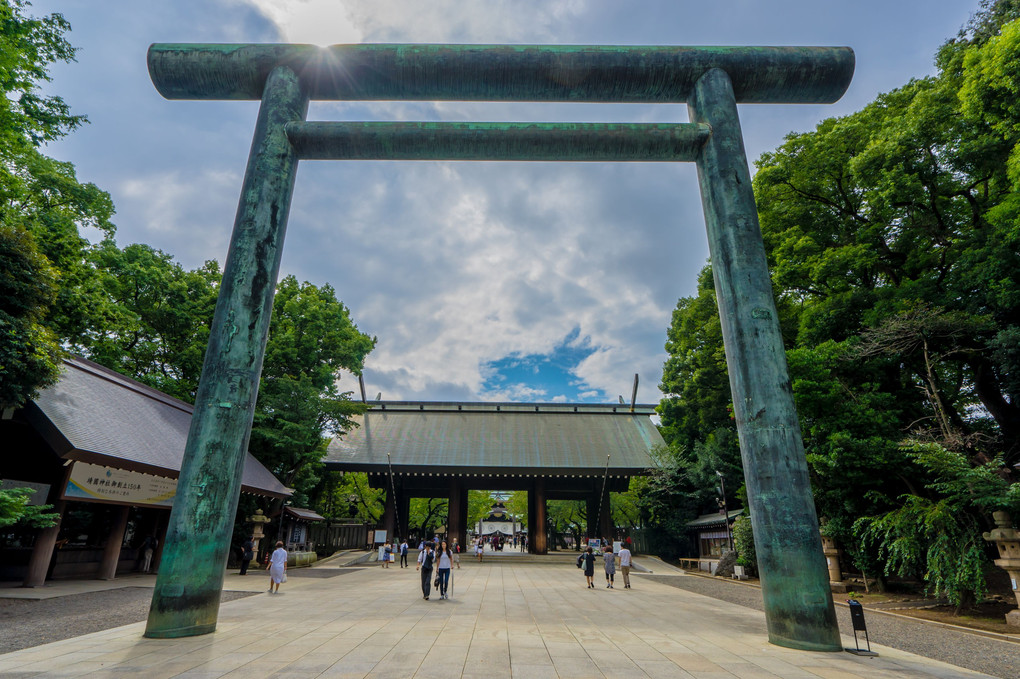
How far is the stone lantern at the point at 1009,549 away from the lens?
33.8 feet

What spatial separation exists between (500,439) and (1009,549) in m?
26.3

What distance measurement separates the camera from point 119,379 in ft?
57.6

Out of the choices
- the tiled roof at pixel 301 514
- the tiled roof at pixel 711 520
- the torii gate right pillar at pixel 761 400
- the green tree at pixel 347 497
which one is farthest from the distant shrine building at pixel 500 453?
the torii gate right pillar at pixel 761 400

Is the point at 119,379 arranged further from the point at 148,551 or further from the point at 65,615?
the point at 65,615

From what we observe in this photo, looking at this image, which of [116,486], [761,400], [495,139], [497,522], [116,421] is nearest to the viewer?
[761,400]

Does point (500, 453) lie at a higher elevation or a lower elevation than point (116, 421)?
higher

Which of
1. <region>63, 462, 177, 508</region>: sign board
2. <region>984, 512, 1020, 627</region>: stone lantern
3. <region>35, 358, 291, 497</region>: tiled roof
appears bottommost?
<region>984, 512, 1020, 627</region>: stone lantern

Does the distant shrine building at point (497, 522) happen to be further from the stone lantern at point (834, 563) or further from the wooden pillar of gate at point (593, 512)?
the stone lantern at point (834, 563)

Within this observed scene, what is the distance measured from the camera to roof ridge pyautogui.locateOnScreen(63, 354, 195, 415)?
52.9ft

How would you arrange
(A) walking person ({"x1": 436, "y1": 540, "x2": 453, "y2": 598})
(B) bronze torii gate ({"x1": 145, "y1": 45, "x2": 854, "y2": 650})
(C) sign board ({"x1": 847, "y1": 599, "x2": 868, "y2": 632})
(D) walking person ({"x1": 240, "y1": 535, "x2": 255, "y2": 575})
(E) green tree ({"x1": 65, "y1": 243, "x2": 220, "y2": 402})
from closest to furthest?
(B) bronze torii gate ({"x1": 145, "y1": 45, "x2": 854, "y2": 650}) → (C) sign board ({"x1": 847, "y1": 599, "x2": 868, "y2": 632}) → (A) walking person ({"x1": 436, "y1": 540, "x2": 453, "y2": 598}) → (D) walking person ({"x1": 240, "y1": 535, "x2": 255, "y2": 575}) → (E) green tree ({"x1": 65, "y1": 243, "x2": 220, "y2": 402})

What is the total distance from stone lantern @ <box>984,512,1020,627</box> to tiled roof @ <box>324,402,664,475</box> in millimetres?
19963

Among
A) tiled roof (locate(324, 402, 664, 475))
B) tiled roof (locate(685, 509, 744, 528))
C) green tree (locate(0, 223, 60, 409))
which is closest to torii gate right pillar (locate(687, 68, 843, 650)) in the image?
green tree (locate(0, 223, 60, 409))

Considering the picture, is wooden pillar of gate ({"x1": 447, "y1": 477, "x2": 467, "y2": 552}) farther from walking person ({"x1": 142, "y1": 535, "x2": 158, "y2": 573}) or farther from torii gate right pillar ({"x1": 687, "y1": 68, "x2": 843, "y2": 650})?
torii gate right pillar ({"x1": 687, "y1": 68, "x2": 843, "y2": 650})

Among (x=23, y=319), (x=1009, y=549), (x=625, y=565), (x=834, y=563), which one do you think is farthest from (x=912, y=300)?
(x=23, y=319)
